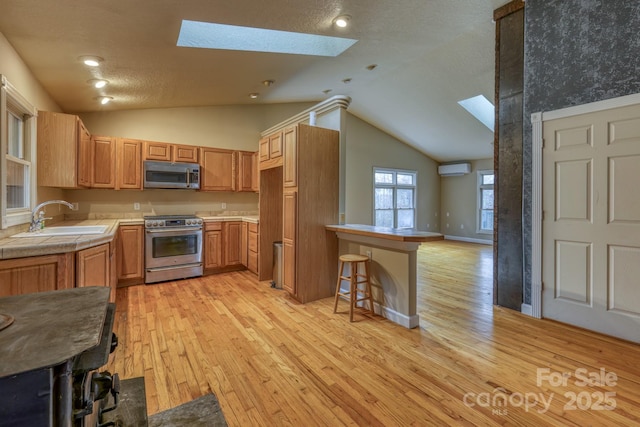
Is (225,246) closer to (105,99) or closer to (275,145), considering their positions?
(275,145)

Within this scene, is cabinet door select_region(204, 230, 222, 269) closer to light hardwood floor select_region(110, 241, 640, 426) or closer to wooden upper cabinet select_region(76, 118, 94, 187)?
light hardwood floor select_region(110, 241, 640, 426)

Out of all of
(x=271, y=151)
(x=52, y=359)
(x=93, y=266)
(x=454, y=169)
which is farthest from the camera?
(x=454, y=169)

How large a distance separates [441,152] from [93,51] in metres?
8.25

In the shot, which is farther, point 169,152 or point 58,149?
Answer: point 169,152

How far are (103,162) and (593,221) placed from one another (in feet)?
18.7

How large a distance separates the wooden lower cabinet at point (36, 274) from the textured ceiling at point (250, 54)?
167cm

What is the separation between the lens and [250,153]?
530 centimetres

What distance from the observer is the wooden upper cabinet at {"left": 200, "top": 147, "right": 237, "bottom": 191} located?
4.90 metres

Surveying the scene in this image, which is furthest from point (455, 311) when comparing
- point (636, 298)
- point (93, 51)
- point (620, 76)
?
point (93, 51)

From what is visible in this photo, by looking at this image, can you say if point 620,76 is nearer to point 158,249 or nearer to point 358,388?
point 358,388

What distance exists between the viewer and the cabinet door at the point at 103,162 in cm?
406

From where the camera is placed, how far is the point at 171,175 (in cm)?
457

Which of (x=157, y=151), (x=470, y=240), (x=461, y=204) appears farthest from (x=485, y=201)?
(x=157, y=151)

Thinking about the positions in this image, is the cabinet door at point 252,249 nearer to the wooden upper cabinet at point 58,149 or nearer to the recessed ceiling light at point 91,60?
the wooden upper cabinet at point 58,149
